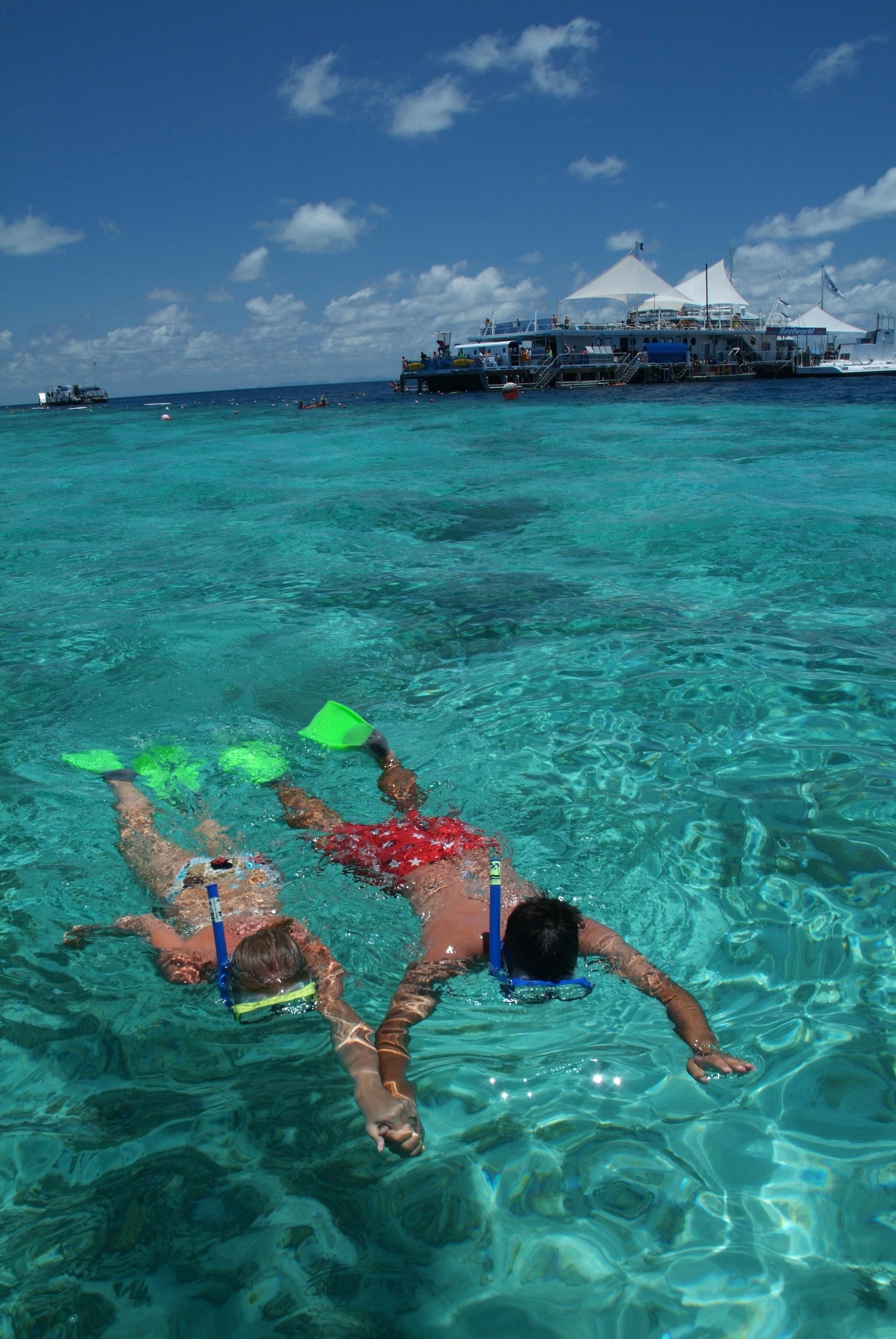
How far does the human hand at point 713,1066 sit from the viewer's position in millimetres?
2676

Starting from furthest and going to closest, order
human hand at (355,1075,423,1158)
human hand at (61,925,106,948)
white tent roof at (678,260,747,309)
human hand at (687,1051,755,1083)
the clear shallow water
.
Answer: white tent roof at (678,260,747,309) < human hand at (61,925,106,948) < human hand at (687,1051,755,1083) < human hand at (355,1075,423,1158) < the clear shallow water

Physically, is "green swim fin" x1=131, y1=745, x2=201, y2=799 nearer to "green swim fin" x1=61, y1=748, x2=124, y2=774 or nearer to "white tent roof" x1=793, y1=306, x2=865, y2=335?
"green swim fin" x1=61, y1=748, x2=124, y2=774

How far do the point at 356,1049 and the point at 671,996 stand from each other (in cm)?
117

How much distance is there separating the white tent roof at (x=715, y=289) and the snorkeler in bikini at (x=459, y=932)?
263 ft

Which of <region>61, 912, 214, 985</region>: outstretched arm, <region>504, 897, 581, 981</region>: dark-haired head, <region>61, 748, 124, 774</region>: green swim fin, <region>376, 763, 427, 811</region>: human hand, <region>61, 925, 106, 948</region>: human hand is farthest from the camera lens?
<region>61, 748, 124, 774</region>: green swim fin

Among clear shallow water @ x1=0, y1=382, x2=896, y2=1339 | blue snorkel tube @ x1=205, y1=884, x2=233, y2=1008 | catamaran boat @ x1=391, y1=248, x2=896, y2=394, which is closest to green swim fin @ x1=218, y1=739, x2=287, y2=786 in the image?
clear shallow water @ x1=0, y1=382, x2=896, y2=1339

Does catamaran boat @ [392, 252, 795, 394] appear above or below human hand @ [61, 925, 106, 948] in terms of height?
above

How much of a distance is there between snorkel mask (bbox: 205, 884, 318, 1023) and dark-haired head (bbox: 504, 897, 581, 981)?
0.76 metres

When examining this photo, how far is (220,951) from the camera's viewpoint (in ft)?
9.75

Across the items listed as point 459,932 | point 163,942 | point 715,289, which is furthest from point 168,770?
point 715,289

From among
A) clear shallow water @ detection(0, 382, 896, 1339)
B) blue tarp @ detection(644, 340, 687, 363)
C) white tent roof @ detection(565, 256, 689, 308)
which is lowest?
clear shallow water @ detection(0, 382, 896, 1339)

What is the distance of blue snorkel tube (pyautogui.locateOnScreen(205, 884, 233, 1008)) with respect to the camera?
2.95m

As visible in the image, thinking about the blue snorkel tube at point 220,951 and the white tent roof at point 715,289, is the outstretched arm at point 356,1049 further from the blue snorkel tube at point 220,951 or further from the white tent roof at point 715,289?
the white tent roof at point 715,289

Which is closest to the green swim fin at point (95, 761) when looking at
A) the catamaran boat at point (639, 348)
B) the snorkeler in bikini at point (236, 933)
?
the snorkeler in bikini at point (236, 933)
